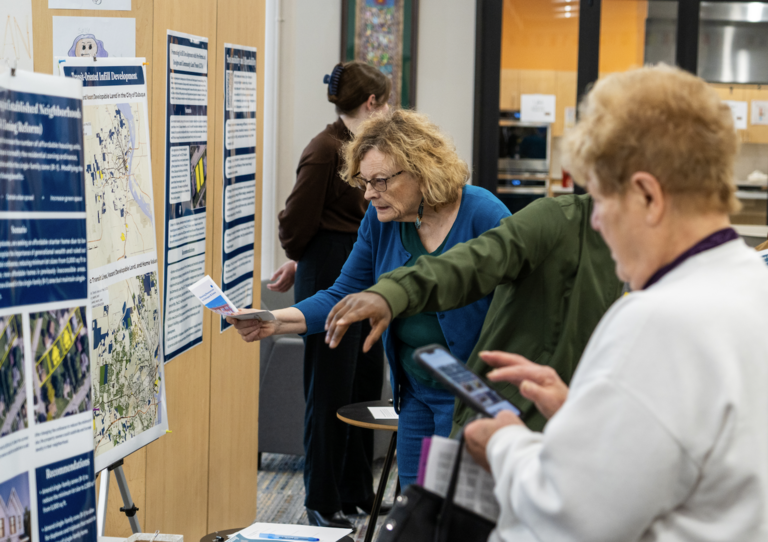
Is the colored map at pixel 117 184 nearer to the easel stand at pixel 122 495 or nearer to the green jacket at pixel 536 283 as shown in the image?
the easel stand at pixel 122 495

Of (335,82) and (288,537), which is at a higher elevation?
(335,82)

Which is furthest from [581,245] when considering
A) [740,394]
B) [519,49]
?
[519,49]

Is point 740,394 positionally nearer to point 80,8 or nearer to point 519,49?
point 80,8

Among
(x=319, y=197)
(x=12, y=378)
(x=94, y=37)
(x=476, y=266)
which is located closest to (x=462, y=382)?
(x=476, y=266)

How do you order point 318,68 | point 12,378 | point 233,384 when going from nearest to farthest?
point 12,378, point 233,384, point 318,68

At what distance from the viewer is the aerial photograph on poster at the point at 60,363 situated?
1.41 m

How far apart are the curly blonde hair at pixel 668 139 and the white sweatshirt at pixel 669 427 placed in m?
0.10

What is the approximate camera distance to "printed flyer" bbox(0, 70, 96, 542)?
135cm

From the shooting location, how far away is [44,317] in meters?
1.42

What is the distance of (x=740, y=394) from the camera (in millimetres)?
870

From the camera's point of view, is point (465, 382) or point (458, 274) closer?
point (465, 382)

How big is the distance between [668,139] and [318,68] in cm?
525

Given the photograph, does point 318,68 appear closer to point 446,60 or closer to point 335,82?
point 446,60

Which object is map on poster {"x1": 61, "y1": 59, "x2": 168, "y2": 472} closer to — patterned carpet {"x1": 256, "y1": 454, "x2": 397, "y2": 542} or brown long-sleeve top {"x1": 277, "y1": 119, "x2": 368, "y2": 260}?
brown long-sleeve top {"x1": 277, "y1": 119, "x2": 368, "y2": 260}
